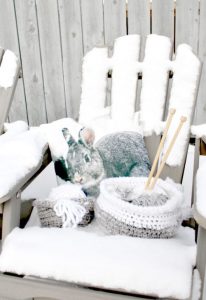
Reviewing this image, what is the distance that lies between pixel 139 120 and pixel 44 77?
1.40 metres

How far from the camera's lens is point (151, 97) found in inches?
54.8

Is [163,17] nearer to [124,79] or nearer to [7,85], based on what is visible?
[124,79]

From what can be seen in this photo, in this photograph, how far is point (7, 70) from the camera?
Result: 58.3 inches

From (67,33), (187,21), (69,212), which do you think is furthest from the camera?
(67,33)

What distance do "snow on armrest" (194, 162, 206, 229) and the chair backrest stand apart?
0.40 meters

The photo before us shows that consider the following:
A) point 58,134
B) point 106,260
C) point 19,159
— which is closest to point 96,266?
point 106,260

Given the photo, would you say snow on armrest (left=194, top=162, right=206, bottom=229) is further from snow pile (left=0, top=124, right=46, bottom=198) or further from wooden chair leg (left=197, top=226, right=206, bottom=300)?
snow pile (left=0, top=124, right=46, bottom=198)

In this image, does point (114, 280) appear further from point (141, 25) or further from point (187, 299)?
point (141, 25)

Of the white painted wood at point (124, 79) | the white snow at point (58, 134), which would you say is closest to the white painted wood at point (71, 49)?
the white painted wood at point (124, 79)

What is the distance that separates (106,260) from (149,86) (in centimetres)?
75

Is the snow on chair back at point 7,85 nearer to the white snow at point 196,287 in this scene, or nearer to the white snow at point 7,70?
the white snow at point 7,70

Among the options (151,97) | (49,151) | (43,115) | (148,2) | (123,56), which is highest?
(148,2)

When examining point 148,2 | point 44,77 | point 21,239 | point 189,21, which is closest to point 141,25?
point 148,2

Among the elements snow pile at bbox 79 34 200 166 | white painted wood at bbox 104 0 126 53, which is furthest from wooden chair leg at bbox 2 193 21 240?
white painted wood at bbox 104 0 126 53
